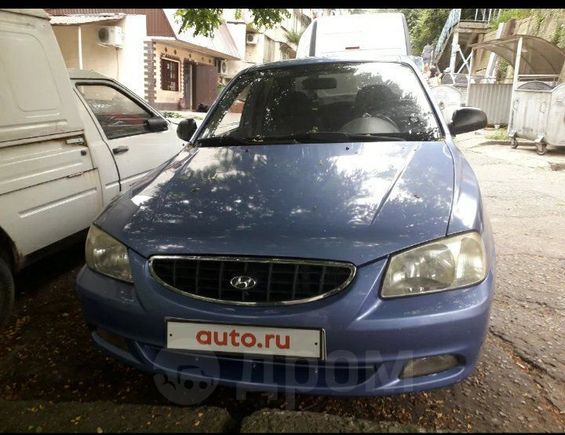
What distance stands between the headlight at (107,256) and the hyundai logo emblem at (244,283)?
1.48 feet

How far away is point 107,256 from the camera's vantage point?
204cm

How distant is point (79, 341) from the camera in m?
2.71

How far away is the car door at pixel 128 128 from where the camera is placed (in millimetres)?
3994

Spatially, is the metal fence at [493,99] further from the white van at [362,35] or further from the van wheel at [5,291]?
the van wheel at [5,291]

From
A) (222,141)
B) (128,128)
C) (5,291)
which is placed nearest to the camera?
(5,291)

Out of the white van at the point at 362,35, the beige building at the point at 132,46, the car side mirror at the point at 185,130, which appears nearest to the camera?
the car side mirror at the point at 185,130

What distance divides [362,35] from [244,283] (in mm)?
9352

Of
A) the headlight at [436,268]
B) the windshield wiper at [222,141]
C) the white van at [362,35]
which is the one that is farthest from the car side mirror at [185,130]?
the white van at [362,35]

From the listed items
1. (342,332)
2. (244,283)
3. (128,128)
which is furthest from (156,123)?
(342,332)

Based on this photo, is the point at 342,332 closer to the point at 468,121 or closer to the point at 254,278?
the point at 254,278

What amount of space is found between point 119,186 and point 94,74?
1.08 metres

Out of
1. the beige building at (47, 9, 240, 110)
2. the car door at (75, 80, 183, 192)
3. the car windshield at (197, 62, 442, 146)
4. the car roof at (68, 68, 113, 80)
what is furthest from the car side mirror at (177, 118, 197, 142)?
the beige building at (47, 9, 240, 110)

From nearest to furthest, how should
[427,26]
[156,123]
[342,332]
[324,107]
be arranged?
1. [342,332]
2. [324,107]
3. [156,123]
4. [427,26]

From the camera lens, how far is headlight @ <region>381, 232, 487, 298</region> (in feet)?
5.74
